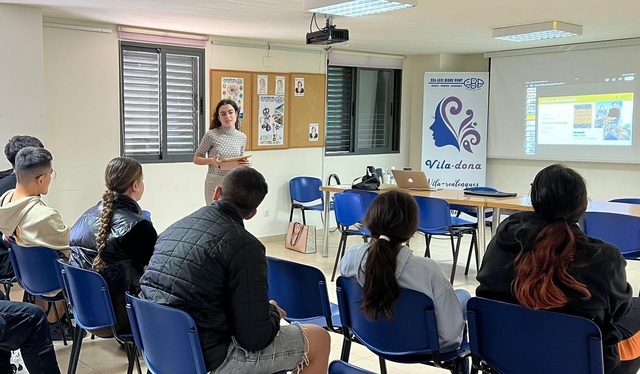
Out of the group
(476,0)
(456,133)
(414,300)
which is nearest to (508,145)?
(456,133)

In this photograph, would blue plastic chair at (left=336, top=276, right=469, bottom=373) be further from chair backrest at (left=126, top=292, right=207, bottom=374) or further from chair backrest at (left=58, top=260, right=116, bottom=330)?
chair backrest at (left=58, top=260, right=116, bottom=330)

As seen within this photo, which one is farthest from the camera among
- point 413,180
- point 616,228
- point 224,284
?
point 413,180

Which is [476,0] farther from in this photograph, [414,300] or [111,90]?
[111,90]

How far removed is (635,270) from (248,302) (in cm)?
516

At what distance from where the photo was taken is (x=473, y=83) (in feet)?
27.0

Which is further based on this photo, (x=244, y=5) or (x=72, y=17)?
(x=72, y=17)

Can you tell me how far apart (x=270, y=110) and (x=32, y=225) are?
166 inches

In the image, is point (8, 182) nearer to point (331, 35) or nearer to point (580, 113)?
point (331, 35)

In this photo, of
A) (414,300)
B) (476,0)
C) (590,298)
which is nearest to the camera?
(590,298)

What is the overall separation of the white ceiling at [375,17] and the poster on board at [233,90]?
504mm

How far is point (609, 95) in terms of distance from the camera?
714cm

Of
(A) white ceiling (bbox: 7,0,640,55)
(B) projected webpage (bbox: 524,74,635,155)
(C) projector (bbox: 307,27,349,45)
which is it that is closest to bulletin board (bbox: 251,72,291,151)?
(A) white ceiling (bbox: 7,0,640,55)

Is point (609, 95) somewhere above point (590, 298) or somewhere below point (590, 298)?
above

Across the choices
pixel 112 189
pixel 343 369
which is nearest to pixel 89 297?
pixel 112 189
